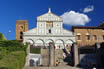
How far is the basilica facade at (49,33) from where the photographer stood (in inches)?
1788

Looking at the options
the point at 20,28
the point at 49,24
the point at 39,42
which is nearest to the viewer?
the point at 39,42

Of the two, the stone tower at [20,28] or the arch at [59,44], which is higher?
the stone tower at [20,28]

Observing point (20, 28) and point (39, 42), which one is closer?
point (39, 42)

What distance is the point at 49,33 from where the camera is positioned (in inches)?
1826

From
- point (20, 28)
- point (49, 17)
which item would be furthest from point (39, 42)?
point (20, 28)

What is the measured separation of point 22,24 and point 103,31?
23.5m

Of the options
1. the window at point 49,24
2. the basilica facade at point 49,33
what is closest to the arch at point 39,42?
the basilica facade at point 49,33

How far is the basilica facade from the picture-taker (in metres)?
45.4

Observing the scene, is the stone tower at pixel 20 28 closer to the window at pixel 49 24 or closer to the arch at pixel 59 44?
the window at pixel 49 24

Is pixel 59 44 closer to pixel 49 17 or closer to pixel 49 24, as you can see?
pixel 49 24

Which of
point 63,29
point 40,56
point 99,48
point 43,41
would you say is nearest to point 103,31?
point 63,29

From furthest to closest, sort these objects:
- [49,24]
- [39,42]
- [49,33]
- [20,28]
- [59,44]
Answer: [20,28], [49,24], [49,33], [59,44], [39,42]

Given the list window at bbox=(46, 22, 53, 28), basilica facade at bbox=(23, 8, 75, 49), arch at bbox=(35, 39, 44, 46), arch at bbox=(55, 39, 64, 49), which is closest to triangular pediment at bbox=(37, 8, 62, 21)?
basilica facade at bbox=(23, 8, 75, 49)

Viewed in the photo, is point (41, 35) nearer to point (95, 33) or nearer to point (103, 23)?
point (95, 33)
